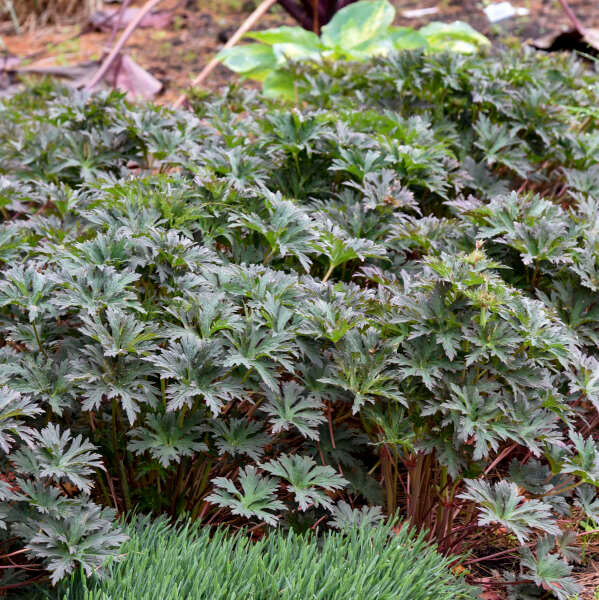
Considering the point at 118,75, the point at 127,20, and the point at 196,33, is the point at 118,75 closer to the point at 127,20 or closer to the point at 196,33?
the point at 196,33

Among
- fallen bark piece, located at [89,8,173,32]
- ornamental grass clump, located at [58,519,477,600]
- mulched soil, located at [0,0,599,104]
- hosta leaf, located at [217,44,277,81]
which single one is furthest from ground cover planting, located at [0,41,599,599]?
fallen bark piece, located at [89,8,173,32]

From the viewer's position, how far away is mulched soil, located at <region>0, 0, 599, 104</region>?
5.30 m

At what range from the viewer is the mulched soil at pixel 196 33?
5305mm

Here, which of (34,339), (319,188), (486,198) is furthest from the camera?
(486,198)

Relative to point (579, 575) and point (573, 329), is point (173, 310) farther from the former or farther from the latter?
point (579, 575)

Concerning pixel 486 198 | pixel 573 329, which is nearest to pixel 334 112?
pixel 486 198

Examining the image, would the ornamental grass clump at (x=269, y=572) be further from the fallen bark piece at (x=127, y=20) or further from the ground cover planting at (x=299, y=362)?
the fallen bark piece at (x=127, y=20)

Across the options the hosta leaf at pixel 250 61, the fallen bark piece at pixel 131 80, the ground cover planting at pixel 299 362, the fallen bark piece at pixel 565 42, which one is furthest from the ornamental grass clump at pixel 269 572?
the fallen bark piece at pixel 565 42

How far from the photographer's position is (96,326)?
168 centimetres

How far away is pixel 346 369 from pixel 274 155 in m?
1.13

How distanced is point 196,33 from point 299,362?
4585 millimetres

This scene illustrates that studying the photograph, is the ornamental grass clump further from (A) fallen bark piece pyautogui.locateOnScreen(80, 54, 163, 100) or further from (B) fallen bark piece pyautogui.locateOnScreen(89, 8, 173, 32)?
(B) fallen bark piece pyautogui.locateOnScreen(89, 8, 173, 32)

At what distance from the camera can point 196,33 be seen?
19.1 ft

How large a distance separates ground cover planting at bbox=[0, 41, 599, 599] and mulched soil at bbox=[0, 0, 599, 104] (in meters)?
2.93
